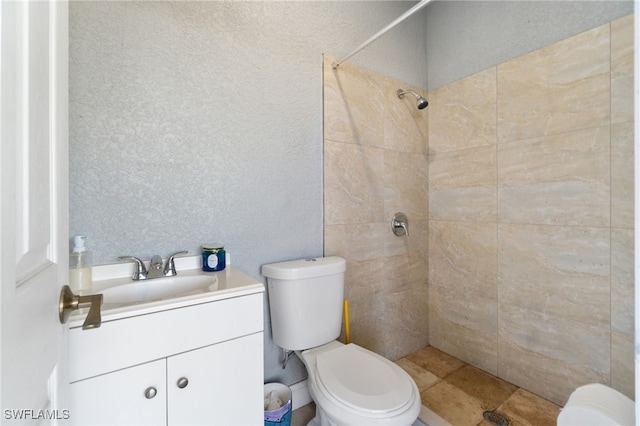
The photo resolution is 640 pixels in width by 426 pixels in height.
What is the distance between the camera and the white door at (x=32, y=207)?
29 centimetres

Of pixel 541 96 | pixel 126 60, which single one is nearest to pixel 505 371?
pixel 541 96

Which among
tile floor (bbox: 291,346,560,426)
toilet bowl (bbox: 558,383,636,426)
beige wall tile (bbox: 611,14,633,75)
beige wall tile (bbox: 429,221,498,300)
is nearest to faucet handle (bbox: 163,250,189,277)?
tile floor (bbox: 291,346,560,426)

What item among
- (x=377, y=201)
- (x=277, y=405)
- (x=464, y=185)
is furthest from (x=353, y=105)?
(x=277, y=405)

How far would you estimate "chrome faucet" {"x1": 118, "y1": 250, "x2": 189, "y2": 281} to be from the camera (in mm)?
1046

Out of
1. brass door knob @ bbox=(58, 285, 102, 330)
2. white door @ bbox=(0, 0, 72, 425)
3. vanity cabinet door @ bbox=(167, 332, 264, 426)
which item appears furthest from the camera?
vanity cabinet door @ bbox=(167, 332, 264, 426)

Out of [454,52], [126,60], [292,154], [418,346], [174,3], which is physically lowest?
[418,346]

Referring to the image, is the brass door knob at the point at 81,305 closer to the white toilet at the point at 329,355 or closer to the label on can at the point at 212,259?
the label on can at the point at 212,259

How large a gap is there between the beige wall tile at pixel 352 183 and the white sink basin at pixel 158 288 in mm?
754

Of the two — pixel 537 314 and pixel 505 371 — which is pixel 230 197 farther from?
pixel 505 371

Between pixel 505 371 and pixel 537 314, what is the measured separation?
43cm

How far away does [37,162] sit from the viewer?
0.40 metres

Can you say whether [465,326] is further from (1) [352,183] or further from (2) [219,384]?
(2) [219,384]

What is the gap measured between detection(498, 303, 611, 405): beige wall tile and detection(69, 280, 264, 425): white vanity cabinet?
1494 mm

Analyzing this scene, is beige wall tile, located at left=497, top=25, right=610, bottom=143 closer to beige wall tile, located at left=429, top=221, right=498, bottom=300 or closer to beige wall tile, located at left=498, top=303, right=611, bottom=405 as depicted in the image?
beige wall tile, located at left=429, top=221, right=498, bottom=300
